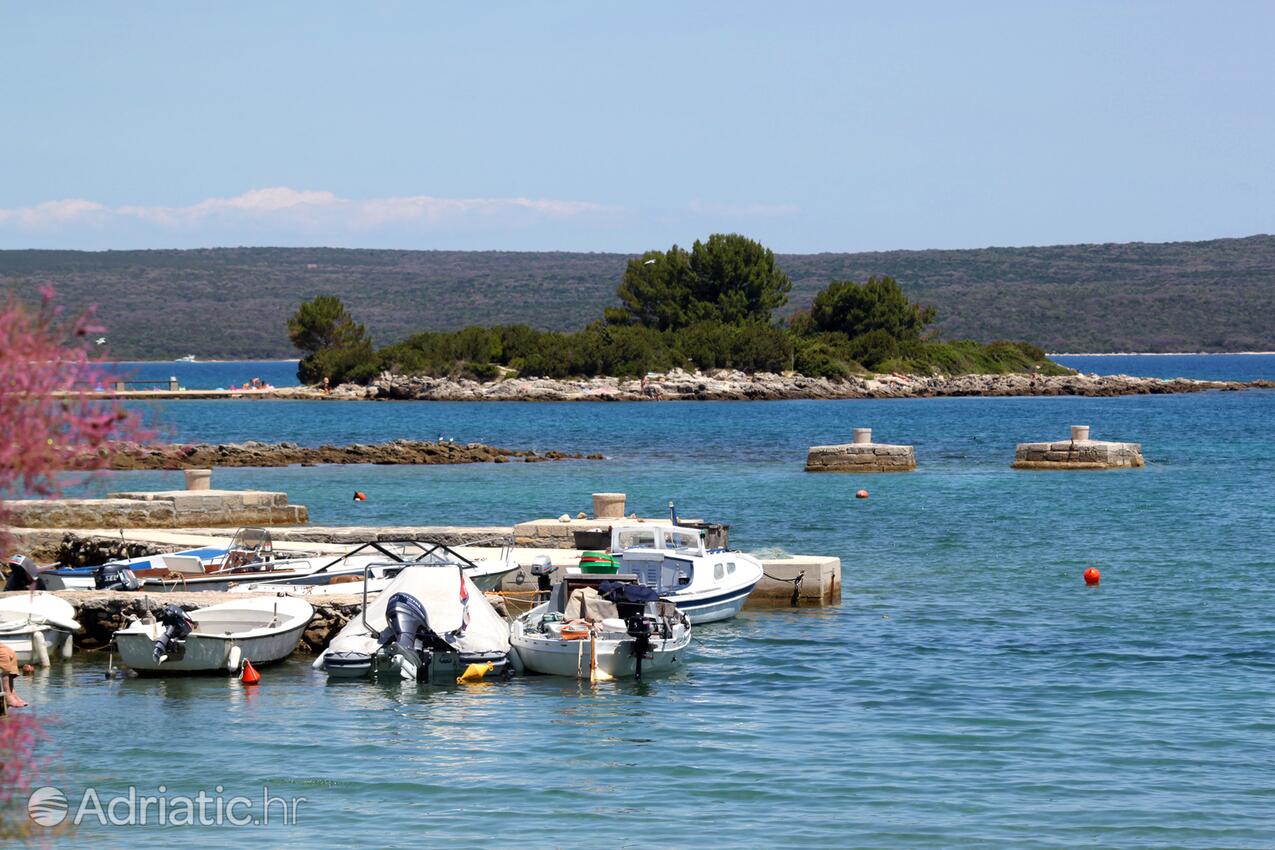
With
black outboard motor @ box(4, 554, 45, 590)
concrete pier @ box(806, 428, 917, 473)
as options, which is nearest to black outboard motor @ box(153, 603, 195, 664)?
black outboard motor @ box(4, 554, 45, 590)

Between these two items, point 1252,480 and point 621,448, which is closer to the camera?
point 1252,480

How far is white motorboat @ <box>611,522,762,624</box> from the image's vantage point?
2253cm

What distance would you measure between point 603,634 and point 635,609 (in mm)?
650

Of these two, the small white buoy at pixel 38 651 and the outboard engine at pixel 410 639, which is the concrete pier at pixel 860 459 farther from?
the small white buoy at pixel 38 651

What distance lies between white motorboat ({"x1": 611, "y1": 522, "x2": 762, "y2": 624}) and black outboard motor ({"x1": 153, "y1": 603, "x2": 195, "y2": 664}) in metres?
6.51

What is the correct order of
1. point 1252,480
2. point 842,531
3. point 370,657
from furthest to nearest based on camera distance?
1. point 1252,480
2. point 842,531
3. point 370,657

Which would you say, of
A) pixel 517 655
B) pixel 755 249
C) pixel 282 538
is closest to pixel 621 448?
pixel 282 538

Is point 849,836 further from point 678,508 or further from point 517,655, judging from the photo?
point 678,508

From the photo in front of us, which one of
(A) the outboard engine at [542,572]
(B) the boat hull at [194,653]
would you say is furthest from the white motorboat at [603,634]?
(B) the boat hull at [194,653]

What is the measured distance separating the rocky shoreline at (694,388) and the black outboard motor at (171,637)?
9558 centimetres

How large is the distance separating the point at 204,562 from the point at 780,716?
1182 cm

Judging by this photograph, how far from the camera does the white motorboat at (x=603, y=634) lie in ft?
62.6

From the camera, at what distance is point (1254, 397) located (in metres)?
123

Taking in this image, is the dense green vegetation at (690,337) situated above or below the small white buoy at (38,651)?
above
